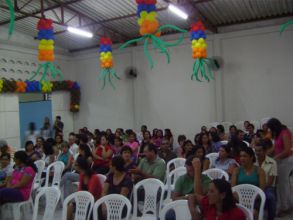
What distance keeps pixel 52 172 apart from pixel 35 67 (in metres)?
5.97

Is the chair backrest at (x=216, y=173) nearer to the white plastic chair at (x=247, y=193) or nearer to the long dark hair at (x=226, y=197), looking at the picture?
the white plastic chair at (x=247, y=193)

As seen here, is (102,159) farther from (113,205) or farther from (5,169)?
(113,205)

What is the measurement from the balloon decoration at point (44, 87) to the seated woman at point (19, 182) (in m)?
5.10

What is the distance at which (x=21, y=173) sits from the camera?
4238mm

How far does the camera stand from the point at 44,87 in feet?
32.4

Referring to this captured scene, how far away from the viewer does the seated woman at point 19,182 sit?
13.4ft

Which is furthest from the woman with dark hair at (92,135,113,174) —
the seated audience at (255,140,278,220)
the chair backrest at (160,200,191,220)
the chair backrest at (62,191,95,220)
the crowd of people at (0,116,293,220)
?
the chair backrest at (160,200,191,220)

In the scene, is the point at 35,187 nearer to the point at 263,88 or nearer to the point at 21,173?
the point at 21,173

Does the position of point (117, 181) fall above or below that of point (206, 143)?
below

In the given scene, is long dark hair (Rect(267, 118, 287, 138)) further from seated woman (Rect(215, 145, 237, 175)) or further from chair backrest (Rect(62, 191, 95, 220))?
chair backrest (Rect(62, 191, 95, 220))

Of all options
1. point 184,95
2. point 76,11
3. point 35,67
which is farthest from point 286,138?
point 35,67

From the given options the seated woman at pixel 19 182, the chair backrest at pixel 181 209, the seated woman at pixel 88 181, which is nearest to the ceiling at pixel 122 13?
the seated woman at pixel 19 182

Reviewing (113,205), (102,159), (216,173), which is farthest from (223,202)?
(102,159)

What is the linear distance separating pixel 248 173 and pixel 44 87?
7881mm
